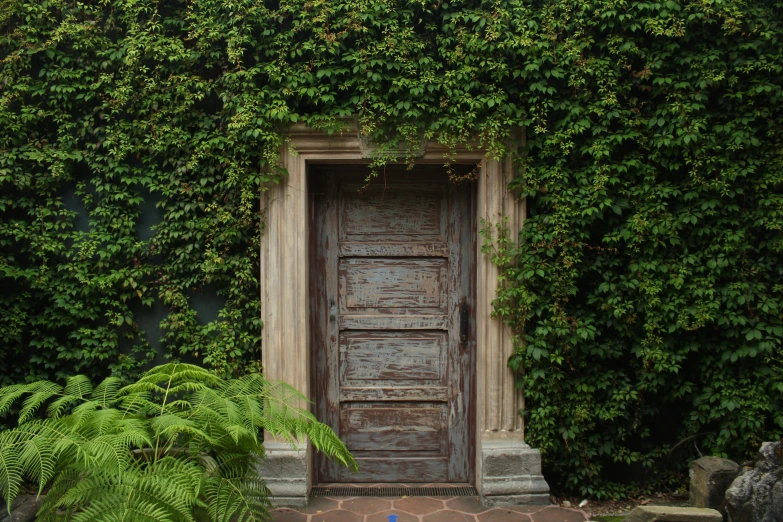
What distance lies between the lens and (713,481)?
3699 mm

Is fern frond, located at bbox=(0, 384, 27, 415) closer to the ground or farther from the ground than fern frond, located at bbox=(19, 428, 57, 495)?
farther from the ground

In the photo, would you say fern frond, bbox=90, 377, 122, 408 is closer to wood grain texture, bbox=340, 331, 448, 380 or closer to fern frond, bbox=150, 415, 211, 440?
fern frond, bbox=150, 415, 211, 440

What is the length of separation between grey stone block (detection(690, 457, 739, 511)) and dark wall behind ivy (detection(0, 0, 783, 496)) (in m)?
0.26

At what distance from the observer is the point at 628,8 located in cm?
391

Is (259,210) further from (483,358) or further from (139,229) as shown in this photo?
(483,358)

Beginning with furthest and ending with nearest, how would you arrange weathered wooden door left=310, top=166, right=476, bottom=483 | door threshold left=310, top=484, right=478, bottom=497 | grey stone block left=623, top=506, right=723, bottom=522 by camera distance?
weathered wooden door left=310, top=166, right=476, bottom=483 → door threshold left=310, top=484, right=478, bottom=497 → grey stone block left=623, top=506, right=723, bottom=522

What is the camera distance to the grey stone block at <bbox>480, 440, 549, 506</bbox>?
3990 mm

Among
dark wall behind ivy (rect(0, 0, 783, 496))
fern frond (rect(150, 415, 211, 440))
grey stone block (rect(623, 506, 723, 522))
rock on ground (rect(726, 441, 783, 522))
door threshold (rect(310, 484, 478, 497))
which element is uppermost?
dark wall behind ivy (rect(0, 0, 783, 496))

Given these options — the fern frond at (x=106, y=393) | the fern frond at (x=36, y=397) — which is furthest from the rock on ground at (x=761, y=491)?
the fern frond at (x=36, y=397)

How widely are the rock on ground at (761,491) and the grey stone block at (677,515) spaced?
119mm

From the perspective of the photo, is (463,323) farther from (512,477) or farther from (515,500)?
(515,500)

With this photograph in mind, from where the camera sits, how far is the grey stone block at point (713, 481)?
12.1ft

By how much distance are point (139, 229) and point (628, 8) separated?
3686 millimetres

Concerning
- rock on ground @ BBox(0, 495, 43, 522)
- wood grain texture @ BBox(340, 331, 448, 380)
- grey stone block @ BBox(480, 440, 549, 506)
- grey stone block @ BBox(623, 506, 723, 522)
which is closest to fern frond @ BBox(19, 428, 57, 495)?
rock on ground @ BBox(0, 495, 43, 522)
